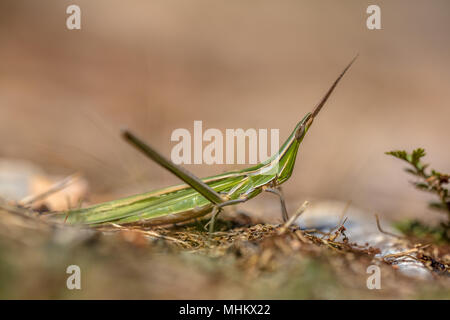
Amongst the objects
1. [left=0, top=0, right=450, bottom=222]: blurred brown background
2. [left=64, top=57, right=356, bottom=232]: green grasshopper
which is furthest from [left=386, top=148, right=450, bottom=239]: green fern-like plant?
[left=0, top=0, right=450, bottom=222]: blurred brown background

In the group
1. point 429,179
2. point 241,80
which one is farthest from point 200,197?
point 241,80

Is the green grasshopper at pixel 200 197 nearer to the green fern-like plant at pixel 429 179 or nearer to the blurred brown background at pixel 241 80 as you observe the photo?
the green fern-like plant at pixel 429 179

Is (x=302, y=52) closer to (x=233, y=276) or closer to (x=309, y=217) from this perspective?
(x=309, y=217)

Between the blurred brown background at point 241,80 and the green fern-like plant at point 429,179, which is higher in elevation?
the blurred brown background at point 241,80

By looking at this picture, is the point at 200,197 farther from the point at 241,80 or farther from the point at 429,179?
the point at 241,80

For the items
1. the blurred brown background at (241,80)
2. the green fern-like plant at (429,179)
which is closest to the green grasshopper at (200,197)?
the green fern-like plant at (429,179)

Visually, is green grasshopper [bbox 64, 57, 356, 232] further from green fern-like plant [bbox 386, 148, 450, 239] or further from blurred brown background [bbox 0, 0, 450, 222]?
blurred brown background [bbox 0, 0, 450, 222]
